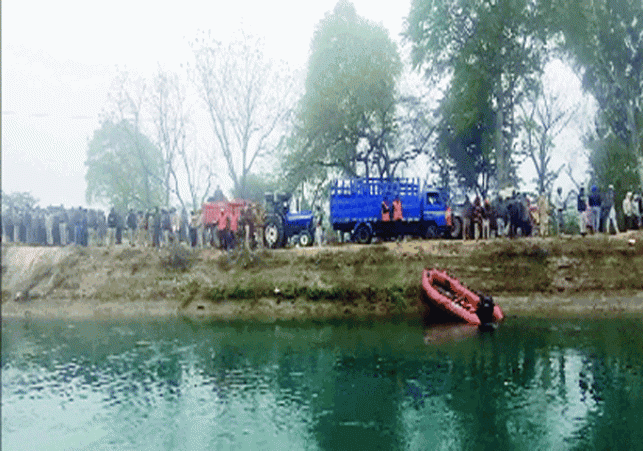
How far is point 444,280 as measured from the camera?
83.1ft

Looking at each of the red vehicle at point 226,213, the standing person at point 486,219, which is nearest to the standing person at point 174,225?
the red vehicle at point 226,213

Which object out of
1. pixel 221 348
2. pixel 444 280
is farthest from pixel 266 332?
pixel 444 280

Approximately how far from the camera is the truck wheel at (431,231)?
29.5 meters

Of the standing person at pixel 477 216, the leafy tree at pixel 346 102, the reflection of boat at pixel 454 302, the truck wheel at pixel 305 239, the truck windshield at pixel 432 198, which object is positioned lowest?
the reflection of boat at pixel 454 302

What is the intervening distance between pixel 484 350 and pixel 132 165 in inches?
1420

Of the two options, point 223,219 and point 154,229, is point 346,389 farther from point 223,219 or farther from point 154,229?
point 154,229

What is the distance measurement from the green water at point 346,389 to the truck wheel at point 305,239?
862 cm

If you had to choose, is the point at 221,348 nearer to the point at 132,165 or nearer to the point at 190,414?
the point at 190,414

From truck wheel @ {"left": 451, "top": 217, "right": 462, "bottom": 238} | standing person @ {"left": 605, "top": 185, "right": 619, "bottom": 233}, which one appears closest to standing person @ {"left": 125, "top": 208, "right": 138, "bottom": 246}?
truck wheel @ {"left": 451, "top": 217, "right": 462, "bottom": 238}

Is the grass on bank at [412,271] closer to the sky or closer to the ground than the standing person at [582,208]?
closer to the ground

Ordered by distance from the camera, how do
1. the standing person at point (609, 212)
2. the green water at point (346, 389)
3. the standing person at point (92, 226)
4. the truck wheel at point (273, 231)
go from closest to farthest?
the green water at point (346, 389)
the standing person at point (609, 212)
the standing person at point (92, 226)
the truck wheel at point (273, 231)

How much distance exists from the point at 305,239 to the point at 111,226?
9.30 m

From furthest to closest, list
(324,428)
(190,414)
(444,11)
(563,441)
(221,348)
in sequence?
(444,11), (221,348), (190,414), (324,428), (563,441)

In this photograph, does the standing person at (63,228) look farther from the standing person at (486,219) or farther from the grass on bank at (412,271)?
the standing person at (486,219)
